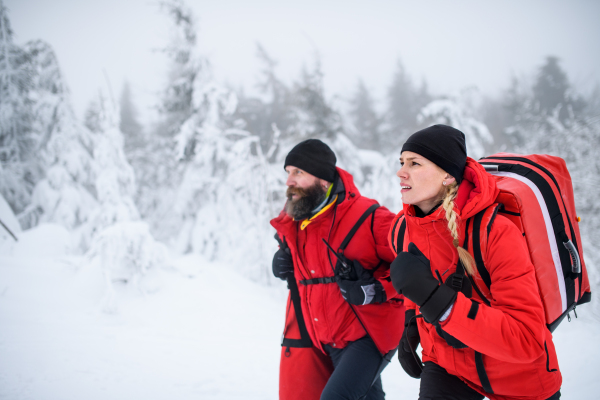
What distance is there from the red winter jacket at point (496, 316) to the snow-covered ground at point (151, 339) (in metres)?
2.49

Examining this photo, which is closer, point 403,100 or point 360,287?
point 360,287

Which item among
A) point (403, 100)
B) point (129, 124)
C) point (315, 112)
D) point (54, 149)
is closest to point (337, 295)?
point (315, 112)

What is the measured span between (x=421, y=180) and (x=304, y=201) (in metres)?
1.21

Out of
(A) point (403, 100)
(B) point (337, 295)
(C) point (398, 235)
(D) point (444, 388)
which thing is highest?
(A) point (403, 100)

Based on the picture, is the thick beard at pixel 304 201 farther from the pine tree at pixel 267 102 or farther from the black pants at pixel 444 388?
the pine tree at pixel 267 102

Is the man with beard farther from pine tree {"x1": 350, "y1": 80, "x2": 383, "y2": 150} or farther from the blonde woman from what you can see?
pine tree {"x1": 350, "y1": 80, "x2": 383, "y2": 150}

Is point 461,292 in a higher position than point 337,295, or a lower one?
higher

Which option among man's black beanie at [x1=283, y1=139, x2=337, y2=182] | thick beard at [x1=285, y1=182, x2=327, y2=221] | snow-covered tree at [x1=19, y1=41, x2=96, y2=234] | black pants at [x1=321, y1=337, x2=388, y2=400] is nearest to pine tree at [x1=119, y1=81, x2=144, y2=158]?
snow-covered tree at [x1=19, y1=41, x2=96, y2=234]

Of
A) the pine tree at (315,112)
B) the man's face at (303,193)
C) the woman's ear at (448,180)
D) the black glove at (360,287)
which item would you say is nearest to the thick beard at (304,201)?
the man's face at (303,193)

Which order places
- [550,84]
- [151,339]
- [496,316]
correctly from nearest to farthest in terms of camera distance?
[496,316]
[151,339]
[550,84]

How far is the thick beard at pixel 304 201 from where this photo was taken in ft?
8.93

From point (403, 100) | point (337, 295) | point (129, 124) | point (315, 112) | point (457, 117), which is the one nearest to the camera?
point (337, 295)

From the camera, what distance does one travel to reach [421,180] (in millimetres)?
1789

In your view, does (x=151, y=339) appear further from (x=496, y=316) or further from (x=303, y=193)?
(x=496, y=316)
